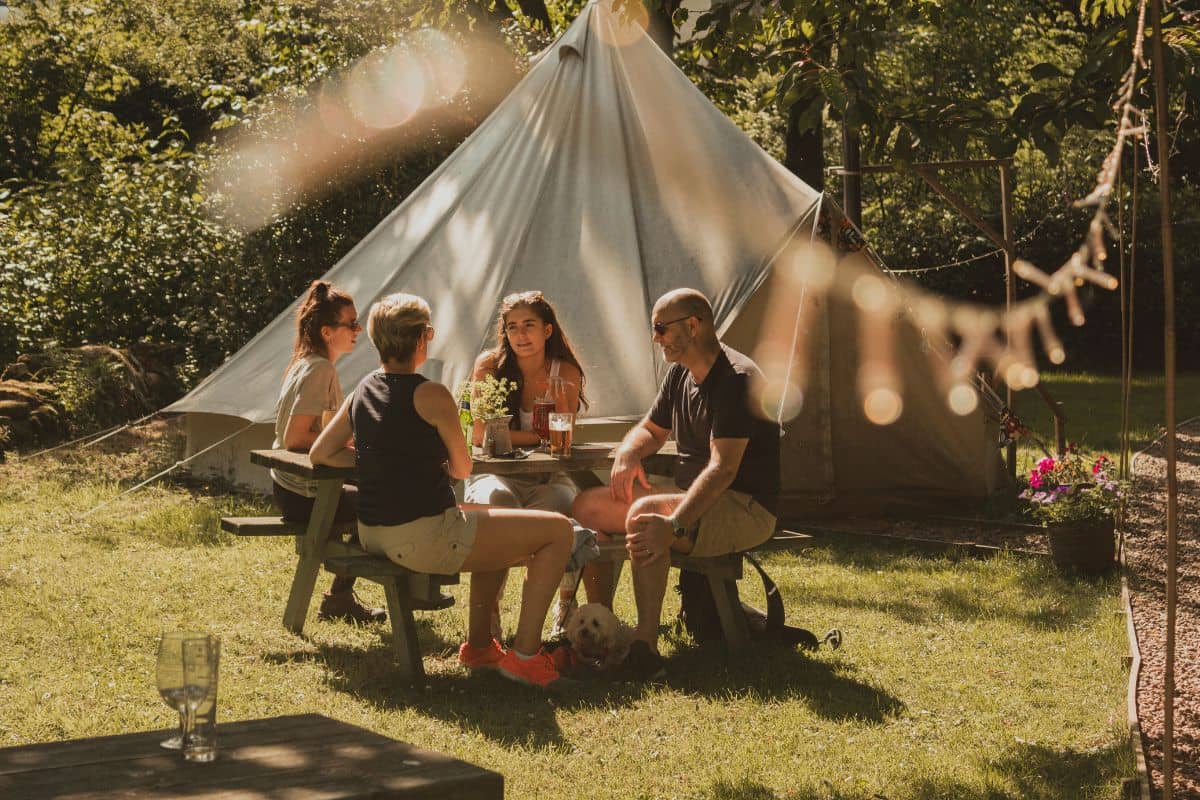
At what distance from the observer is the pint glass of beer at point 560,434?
220 inches

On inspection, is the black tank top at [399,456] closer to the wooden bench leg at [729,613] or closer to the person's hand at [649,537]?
the person's hand at [649,537]

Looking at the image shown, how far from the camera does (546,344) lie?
603cm

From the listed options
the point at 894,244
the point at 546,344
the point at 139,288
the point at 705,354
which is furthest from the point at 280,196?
the point at 894,244

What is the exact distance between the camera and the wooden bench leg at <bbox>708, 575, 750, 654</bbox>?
17.7ft

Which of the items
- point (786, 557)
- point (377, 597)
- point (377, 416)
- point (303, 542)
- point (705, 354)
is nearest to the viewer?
point (377, 416)

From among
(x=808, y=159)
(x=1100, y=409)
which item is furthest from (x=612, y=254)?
(x=1100, y=409)

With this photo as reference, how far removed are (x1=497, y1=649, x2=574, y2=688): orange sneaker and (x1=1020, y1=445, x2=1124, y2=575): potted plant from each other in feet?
9.96

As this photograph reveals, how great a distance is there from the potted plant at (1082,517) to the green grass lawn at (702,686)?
0.14 metres

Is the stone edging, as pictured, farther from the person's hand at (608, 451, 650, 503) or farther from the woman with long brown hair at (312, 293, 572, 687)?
the woman with long brown hair at (312, 293, 572, 687)

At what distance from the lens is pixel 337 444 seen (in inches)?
203

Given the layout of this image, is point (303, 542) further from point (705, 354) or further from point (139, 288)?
point (139, 288)

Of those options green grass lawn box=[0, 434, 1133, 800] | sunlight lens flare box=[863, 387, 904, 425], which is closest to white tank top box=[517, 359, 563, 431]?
green grass lawn box=[0, 434, 1133, 800]

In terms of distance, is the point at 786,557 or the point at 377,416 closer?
the point at 377,416

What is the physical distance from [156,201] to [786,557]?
7568 mm
